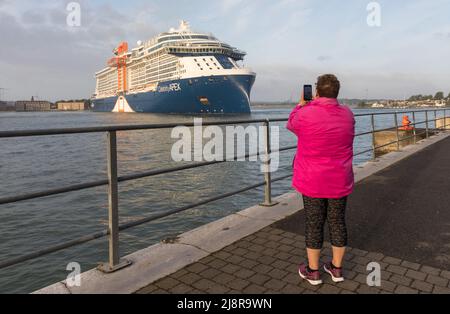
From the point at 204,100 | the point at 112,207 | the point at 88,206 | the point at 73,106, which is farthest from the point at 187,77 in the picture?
the point at 73,106

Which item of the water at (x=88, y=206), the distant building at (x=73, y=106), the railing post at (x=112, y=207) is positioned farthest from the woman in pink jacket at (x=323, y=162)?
the distant building at (x=73, y=106)

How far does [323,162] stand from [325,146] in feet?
0.41

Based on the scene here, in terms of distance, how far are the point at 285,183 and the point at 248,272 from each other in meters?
9.37

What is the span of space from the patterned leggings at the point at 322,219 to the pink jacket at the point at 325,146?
8 cm

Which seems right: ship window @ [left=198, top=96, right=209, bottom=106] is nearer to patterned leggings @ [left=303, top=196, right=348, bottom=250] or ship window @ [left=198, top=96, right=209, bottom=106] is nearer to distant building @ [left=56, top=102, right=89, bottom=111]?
patterned leggings @ [left=303, top=196, right=348, bottom=250]

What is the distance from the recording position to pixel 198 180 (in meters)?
13.1

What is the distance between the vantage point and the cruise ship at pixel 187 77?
53.3 metres

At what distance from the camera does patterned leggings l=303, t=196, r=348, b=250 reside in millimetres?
2852

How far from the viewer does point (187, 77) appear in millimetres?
→ 54406

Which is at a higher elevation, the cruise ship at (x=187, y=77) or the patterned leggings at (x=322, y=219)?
the cruise ship at (x=187, y=77)

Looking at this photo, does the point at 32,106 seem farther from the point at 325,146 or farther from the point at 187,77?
the point at 325,146

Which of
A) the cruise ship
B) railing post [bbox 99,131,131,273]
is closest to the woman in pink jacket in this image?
railing post [bbox 99,131,131,273]

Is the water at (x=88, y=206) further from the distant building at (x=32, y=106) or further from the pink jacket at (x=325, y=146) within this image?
the distant building at (x=32, y=106)
